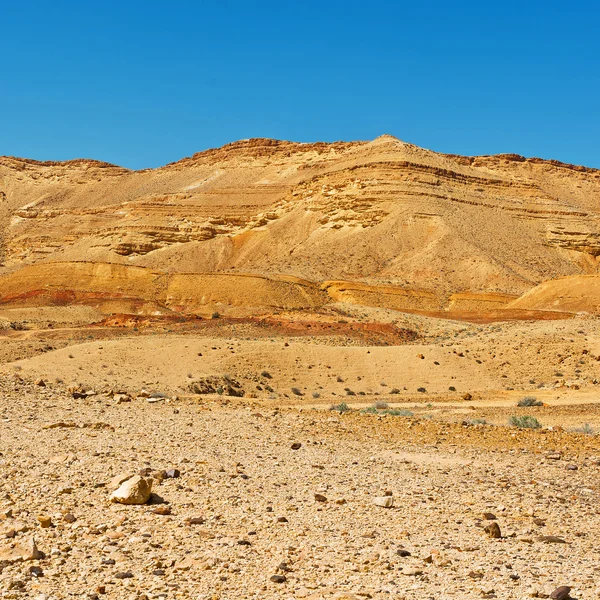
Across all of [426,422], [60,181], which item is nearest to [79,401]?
[426,422]

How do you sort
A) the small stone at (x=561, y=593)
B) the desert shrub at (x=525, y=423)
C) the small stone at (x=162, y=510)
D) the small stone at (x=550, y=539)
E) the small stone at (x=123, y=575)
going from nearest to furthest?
the small stone at (x=561, y=593), the small stone at (x=123, y=575), the small stone at (x=550, y=539), the small stone at (x=162, y=510), the desert shrub at (x=525, y=423)

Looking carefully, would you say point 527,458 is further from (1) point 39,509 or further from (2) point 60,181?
(2) point 60,181

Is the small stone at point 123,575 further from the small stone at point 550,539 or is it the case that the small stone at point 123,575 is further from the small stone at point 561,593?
the small stone at point 550,539

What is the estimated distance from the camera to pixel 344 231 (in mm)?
65125

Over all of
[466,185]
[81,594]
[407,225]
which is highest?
[466,185]

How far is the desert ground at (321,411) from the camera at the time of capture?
514cm

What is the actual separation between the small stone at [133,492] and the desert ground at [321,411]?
0.02 m

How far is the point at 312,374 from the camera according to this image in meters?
23.4

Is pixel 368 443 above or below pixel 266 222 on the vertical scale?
below

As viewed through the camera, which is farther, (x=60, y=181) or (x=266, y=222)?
(x=60, y=181)

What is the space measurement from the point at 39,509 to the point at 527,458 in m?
5.85

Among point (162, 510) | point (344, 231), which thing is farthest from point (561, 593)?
point (344, 231)

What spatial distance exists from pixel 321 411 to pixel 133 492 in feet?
24.6

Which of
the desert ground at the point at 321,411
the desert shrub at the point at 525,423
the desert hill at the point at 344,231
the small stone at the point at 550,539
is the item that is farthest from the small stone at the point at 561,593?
the desert hill at the point at 344,231
